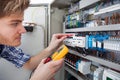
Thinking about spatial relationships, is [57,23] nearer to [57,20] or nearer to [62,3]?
[57,20]

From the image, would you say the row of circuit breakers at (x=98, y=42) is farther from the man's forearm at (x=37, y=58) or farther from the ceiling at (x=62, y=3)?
the ceiling at (x=62, y=3)

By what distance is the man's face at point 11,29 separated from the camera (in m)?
0.97

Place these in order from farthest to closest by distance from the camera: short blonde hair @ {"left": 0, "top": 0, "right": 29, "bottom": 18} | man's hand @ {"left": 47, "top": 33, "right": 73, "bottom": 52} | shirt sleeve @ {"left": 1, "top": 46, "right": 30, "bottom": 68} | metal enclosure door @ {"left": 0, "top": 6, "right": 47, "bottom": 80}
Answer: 1. metal enclosure door @ {"left": 0, "top": 6, "right": 47, "bottom": 80}
2. shirt sleeve @ {"left": 1, "top": 46, "right": 30, "bottom": 68}
3. man's hand @ {"left": 47, "top": 33, "right": 73, "bottom": 52}
4. short blonde hair @ {"left": 0, "top": 0, "right": 29, "bottom": 18}

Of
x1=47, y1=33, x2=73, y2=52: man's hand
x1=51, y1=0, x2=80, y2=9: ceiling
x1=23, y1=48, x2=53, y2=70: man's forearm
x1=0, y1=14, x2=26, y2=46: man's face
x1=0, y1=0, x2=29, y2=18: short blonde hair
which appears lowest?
x1=23, y1=48, x2=53, y2=70: man's forearm

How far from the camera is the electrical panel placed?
0.95 m

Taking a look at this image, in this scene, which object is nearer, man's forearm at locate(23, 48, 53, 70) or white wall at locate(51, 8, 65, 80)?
man's forearm at locate(23, 48, 53, 70)

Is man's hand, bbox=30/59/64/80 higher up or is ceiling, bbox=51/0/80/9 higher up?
ceiling, bbox=51/0/80/9

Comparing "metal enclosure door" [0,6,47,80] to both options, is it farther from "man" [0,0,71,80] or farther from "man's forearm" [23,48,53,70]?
"man" [0,0,71,80]

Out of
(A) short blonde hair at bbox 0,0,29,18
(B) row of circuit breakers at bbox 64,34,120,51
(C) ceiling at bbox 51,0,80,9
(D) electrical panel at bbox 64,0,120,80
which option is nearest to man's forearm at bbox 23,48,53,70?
(D) electrical panel at bbox 64,0,120,80

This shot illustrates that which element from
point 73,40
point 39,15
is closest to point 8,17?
point 73,40

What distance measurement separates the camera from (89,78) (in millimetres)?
1337

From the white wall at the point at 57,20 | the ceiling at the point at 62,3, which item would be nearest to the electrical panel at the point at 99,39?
the ceiling at the point at 62,3

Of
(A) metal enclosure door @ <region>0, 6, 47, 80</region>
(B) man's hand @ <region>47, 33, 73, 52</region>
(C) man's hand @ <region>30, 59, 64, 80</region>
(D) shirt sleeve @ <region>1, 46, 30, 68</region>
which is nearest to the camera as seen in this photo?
(C) man's hand @ <region>30, 59, 64, 80</region>

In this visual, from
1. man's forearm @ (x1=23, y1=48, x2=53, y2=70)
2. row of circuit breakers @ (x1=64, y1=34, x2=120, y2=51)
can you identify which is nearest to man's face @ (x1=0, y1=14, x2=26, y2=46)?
row of circuit breakers @ (x1=64, y1=34, x2=120, y2=51)
